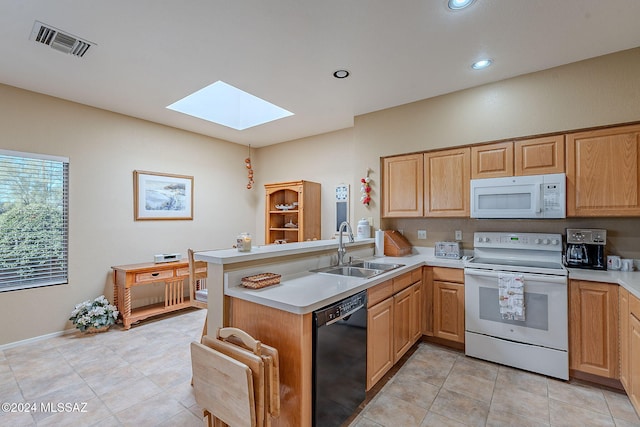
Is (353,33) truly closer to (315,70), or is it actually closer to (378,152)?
(315,70)

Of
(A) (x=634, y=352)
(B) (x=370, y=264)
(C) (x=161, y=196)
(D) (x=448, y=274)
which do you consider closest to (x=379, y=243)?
(B) (x=370, y=264)

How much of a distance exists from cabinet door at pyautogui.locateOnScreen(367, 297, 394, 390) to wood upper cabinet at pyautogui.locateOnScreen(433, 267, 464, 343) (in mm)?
855

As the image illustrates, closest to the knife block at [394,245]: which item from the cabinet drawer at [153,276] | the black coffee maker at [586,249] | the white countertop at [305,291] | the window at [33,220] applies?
the white countertop at [305,291]

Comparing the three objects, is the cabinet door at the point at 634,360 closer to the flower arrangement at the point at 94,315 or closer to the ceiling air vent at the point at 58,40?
the ceiling air vent at the point at 58,40

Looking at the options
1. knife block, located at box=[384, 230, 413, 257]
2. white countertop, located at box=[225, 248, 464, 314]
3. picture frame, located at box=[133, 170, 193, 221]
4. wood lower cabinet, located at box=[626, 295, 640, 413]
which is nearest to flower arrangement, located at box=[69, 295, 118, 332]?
picture frame, located at box=[133, 170, 193, 221]

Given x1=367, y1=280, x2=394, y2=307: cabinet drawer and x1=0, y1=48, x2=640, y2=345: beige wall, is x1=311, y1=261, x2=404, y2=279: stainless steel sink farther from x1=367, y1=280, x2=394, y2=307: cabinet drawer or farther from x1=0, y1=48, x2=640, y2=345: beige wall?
x1=0, y1=48, x2=640, y2=345: beige wall

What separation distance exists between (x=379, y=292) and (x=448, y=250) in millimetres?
1386

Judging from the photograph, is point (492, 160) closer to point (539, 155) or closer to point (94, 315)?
point (539, 155)

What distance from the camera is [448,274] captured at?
9.68 feet

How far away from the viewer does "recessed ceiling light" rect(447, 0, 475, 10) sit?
1.85 metres

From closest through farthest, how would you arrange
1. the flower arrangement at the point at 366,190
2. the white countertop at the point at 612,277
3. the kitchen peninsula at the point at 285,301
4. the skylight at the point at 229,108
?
the kitchen peninsula at the point at 285,301, the white countertop at the point at 612,277, the flower arrangement at the point at 366,190, the skylight at the point at 229,108

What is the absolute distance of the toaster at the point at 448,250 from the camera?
318 centimetres

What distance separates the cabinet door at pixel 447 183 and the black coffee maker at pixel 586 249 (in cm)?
90

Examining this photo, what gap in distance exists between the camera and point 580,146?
101 inches
